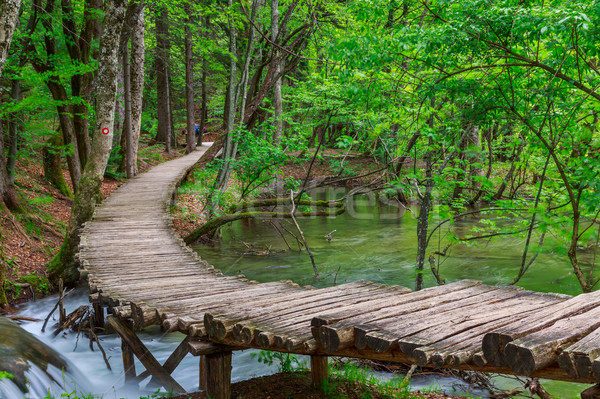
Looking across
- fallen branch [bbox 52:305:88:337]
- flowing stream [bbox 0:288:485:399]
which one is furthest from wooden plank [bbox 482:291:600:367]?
fallen branch [bbox 52:305:88:337]

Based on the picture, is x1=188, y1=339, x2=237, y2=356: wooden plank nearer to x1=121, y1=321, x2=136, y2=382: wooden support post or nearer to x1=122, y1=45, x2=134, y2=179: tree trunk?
x1=121, y1=321, x2=136, y2=382: wooden support post

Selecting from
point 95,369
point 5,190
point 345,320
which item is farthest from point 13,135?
point 345,320

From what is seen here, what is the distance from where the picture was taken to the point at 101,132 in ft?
35.4

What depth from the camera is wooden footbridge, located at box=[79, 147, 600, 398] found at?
2.94 m

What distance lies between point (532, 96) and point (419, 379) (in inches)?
175

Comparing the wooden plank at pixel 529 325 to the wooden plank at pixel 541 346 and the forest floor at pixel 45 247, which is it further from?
the forest floor at pixel 45 247

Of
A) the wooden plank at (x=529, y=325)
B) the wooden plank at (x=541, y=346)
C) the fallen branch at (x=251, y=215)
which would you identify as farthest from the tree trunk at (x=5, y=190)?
the wooden plank at (x=541, y=346)

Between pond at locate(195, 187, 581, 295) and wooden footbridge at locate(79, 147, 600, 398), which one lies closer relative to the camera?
wooden footbridge at locate(79, 147, 600, 398)

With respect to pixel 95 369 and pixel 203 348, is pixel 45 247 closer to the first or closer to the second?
pixel 95 369

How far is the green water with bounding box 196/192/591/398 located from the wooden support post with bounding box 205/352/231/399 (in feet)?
16.5

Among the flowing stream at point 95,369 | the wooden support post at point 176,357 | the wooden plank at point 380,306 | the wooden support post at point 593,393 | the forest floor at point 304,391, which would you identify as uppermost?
the wooden plank at point 380,306

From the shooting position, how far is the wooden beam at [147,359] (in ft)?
20.4

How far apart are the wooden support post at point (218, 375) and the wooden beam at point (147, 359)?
1196 mm

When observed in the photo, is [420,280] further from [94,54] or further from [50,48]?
[94,54]
